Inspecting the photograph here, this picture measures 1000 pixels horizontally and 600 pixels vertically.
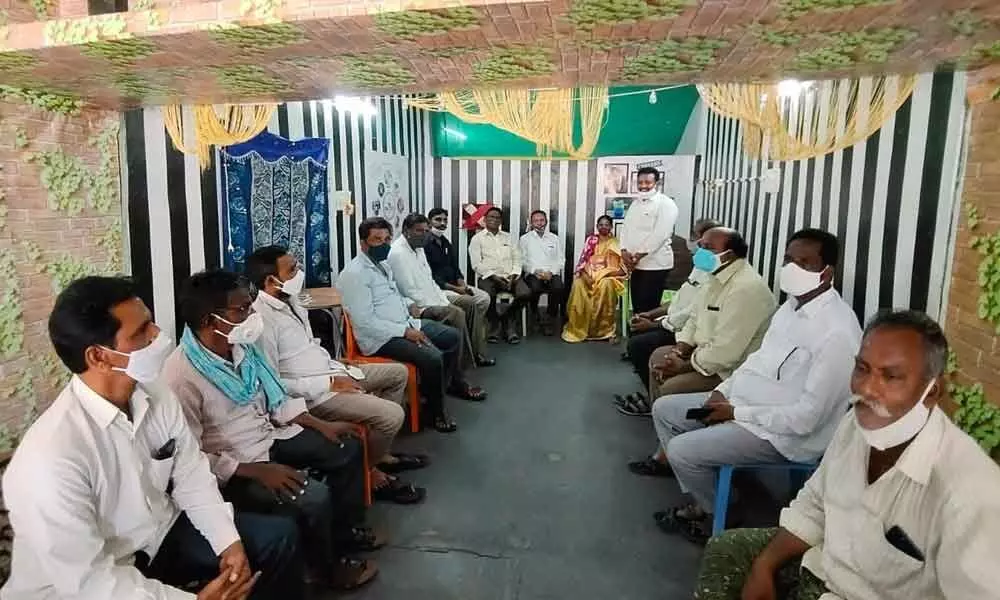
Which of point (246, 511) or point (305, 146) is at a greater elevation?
point (305, 146)

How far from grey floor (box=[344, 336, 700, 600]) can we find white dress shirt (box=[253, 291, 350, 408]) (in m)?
0.64

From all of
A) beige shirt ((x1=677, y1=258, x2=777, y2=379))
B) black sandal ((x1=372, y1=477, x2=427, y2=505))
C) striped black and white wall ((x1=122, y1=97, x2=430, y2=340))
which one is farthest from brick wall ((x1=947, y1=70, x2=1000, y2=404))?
striped black and white wall ((x1=122, y1=97, x2=430, y2=340))

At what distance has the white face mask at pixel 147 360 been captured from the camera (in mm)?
1520

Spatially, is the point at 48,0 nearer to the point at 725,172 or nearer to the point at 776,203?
the point at 776,203

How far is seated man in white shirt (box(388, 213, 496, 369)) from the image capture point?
178 inches

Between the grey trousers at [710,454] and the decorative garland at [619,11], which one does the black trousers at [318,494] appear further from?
the decorative garland at [619,11]

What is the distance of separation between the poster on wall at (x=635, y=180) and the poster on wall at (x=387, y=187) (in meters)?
2.24

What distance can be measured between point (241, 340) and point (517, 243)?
16.7 ft

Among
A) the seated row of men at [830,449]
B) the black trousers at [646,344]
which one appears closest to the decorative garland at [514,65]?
the seated row of men at [830,449]

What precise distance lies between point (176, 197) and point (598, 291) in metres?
3.89

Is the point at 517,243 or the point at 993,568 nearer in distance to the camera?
the point at 993,568

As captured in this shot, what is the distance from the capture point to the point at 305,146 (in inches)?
188

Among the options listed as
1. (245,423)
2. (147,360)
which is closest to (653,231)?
(245,423)

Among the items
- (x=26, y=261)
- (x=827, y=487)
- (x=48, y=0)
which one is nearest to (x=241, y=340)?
(x=26, y=261)
